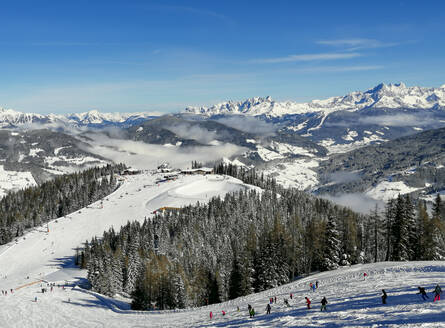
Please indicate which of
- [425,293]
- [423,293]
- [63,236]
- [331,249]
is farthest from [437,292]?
[63,236]

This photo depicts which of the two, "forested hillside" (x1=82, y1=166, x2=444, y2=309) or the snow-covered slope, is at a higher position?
"forested hillside" (x1=82, y1=166, x2=444, y2=309)

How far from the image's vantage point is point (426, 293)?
3903 cm

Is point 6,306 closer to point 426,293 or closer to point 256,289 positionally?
point 256,289

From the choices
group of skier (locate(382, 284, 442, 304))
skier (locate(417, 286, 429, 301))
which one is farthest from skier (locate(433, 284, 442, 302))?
skier (locate(417, 286, 429, 301))

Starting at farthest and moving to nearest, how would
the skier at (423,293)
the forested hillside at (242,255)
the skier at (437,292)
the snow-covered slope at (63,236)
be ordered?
the snow-covered slope at (63,236) → the forested hillside at (242,255) → the skier at (423,293) → the skier at (437,292)

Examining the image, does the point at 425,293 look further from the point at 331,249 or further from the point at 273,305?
the point at 331,249

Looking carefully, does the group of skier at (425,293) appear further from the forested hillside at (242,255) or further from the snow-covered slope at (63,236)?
the snow-covered slope at (63,236)

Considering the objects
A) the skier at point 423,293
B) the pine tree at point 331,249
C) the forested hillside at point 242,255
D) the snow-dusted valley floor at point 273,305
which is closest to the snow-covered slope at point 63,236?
the snow-dusted valley floor at point 273,305

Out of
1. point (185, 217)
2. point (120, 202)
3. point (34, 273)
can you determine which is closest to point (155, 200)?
point (120, 202)

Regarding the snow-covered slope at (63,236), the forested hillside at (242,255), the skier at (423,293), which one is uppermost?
the skier at (423,293)

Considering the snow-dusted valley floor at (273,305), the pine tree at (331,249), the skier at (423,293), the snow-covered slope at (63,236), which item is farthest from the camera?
the snow-covered slope at (63,236)

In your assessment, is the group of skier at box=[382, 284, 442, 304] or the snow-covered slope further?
the snow-covered slope

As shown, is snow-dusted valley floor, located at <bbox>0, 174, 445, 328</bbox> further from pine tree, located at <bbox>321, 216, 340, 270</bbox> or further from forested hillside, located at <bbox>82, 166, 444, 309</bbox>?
forested hillside, located at <bbox>82, 166, 444, 309</bbox>

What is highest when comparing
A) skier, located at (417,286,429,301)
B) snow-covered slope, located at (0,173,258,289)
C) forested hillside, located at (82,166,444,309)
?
skier, located at (417,286,429,301)
